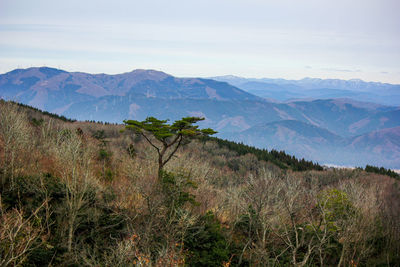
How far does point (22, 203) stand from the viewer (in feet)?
58.8

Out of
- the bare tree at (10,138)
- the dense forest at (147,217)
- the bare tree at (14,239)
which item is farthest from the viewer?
the bare tree at (10,138)

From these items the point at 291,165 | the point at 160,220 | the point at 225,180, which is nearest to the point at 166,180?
the point at 160,220

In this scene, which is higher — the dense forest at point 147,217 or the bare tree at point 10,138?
the bare tree at point 10,138

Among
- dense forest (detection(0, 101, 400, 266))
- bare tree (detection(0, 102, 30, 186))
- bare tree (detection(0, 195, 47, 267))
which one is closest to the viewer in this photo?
bare tree (detection(0, 195, 47, 267))

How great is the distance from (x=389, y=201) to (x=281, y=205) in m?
16.1

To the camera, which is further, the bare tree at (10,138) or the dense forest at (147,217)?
the bare tree at (10,138)

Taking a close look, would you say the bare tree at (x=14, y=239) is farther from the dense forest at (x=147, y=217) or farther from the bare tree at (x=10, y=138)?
the bare tree at (x=10, y=138)

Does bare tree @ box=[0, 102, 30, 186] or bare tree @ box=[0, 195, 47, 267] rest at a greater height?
Answer: bare tree @ box=[0, 102, 30, 186]

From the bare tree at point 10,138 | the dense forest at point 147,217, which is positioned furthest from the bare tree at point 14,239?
the bare tree at point 10,138

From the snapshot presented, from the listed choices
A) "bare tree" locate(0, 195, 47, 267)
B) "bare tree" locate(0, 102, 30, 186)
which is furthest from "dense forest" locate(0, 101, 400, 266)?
"bare tree" locate(0, 195, 47, 267)

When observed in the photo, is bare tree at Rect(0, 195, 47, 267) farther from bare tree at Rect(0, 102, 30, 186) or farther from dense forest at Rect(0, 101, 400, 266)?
bare tree at Rect(0, 102, 30, 186)

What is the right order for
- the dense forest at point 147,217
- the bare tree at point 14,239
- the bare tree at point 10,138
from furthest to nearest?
the bare tree at point 10,138 → the dense forest at point 147,217 → the bare tree at point 14,239

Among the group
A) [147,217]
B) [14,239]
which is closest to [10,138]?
[147,217]

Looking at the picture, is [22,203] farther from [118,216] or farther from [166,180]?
[166,180]
